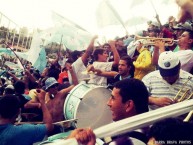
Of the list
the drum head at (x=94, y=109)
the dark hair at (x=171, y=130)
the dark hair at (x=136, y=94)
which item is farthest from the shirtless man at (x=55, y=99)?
the dark hair at (x=171, y=130)

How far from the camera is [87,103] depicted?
5.10 m

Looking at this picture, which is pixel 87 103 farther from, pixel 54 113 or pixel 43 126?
pixel 54 113

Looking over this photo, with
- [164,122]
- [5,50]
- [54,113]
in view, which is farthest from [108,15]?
[5,50]

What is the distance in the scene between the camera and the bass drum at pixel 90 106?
4.81 metres

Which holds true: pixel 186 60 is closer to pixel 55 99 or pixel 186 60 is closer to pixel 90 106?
pixel 90 106

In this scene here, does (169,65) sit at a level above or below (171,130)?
above

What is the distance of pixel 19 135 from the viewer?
4445 millimetres

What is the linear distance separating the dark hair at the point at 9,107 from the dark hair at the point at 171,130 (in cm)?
251

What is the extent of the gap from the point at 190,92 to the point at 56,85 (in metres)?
2.93

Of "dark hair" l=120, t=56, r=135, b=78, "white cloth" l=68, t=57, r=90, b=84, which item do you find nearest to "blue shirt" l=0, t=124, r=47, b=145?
"dark hair" l=120, t=56, r=135, b=78

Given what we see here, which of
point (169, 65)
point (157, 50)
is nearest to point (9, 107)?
point (169, 65)

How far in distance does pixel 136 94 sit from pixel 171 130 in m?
0.86

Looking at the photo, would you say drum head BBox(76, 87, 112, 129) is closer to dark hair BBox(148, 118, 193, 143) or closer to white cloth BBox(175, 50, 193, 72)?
white cloth BBox(175, 50, 193, 72)

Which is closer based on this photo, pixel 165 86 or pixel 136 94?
pixel 136 94
